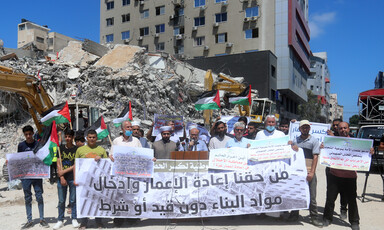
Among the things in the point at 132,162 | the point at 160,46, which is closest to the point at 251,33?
the point at 160,46

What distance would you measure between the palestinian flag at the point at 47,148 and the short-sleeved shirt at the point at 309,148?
447cm

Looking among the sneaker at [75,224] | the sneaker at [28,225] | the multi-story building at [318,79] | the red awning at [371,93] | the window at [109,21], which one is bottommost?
the sneaker at [28,225]

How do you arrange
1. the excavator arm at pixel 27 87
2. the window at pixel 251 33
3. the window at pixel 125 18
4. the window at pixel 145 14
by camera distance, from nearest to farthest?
the excavator arm at pixel 27 87 → the window at pixel 251 33 → the window at pixel 145 14 → the window at pixel 125 18

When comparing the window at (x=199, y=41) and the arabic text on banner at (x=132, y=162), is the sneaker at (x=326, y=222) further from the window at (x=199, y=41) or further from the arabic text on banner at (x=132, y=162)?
the window at (x=199, y=41)

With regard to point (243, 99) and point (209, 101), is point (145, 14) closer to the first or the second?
point (243, 99)

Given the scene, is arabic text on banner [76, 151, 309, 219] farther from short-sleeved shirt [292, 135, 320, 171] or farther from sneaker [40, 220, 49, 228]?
sneaker [40, 220, 49, 228]

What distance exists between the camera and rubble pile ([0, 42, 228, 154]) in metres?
17.0

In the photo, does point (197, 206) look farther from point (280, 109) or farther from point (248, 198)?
point (280, 109)

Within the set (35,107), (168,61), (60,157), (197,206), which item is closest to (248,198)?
(197,206)

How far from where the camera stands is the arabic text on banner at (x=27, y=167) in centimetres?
569

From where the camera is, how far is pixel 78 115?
13664mm

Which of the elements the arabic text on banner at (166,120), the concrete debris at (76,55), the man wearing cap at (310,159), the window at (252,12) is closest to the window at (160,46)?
the window at (252,12)

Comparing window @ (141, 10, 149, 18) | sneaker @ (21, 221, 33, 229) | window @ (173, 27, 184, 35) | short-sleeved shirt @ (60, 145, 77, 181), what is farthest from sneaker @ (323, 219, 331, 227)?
window @ (141, 10, 149, 18)

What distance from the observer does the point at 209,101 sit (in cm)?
1064
